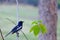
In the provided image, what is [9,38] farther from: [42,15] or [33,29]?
[42,15]

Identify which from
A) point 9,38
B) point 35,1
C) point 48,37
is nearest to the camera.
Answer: point 9,38

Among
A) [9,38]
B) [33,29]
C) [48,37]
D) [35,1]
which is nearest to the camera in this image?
[33,29]

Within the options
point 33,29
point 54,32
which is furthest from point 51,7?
point 33,29

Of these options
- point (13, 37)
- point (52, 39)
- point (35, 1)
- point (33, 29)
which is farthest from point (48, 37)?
point (35, 1)

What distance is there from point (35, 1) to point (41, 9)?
15707 millimetres

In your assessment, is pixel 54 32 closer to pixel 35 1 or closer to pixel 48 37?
pixel 48 37

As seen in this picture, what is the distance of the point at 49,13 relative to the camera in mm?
4703

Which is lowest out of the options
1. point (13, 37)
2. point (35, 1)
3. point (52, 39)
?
point (35, 1)

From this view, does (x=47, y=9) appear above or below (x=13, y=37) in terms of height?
below

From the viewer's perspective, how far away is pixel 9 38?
105 inches

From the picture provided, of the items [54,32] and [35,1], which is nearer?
[54,32]

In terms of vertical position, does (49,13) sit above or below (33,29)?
below

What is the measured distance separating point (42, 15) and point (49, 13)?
4.9 inches

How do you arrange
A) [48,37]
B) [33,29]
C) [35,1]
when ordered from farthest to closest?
[35,1]
[48,37]
[33,29]
